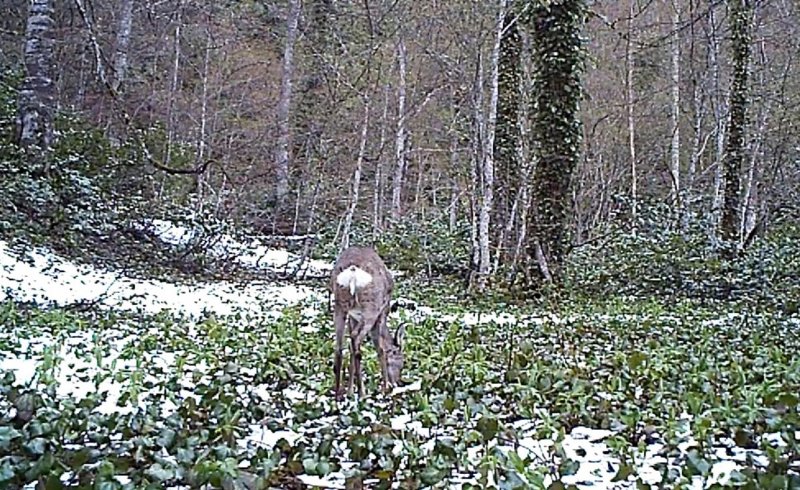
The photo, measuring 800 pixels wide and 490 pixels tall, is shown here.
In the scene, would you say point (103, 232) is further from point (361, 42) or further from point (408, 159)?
point (408, 159)

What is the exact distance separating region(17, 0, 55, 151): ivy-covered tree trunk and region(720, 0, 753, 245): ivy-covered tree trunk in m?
11.7

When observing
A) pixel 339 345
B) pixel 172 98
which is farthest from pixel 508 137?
pixel 339 345

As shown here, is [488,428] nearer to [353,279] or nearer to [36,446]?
[353,279]

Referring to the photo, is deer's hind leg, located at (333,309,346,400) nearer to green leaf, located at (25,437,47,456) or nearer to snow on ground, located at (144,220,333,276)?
green leaf, located at (25,437,47,456)

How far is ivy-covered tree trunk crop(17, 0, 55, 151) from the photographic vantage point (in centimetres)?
1410

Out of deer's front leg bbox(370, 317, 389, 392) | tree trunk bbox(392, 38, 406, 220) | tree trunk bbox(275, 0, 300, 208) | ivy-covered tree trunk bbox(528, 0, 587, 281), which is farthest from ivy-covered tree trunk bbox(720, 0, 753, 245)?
tree trunk bbox(275, 0, 300, 208)

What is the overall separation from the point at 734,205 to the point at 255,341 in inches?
460

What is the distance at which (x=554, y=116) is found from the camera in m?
14.7

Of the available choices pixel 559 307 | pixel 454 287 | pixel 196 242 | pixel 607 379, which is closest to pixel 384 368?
pixel 607 379

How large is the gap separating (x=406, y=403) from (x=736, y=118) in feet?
43.1

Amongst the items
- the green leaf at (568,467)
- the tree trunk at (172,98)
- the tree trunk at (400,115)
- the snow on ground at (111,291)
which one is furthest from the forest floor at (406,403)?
the tree trunk at (400,115)

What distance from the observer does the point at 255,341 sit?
870 cm

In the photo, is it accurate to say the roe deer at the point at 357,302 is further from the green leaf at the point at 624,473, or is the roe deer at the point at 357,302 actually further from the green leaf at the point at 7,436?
the green leaf at the point at 624,473

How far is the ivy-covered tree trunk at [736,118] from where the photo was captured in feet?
54.7
